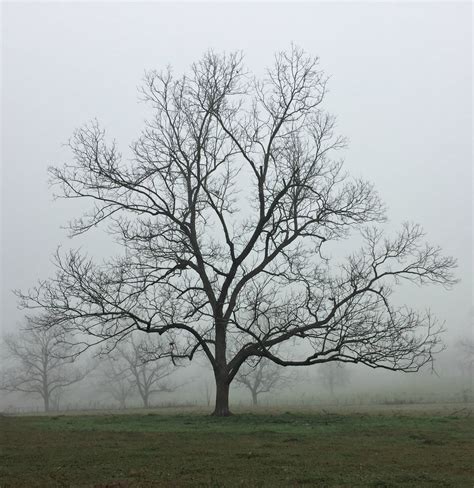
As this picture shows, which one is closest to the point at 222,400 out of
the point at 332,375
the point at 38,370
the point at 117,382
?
the point at 38,370

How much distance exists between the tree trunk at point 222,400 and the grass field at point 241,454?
3.51 m

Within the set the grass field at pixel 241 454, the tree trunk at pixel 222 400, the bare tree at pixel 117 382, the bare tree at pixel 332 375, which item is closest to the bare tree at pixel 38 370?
the bare tree at pixel 117 382

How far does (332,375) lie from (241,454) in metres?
71.0

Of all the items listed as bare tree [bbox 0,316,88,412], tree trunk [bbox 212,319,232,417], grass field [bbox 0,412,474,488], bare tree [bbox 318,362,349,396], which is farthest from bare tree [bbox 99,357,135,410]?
grass field [bbox 0,412,474,488]

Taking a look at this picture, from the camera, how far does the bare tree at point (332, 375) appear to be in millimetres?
79250

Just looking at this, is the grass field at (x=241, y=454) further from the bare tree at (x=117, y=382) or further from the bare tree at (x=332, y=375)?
the bare tree at (x=332, y=375)

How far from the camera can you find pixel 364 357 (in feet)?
69.2

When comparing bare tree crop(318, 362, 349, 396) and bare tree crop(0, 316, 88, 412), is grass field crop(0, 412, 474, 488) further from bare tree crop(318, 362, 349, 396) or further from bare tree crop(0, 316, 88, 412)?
bare tree crop(318, 362, 349, 396)

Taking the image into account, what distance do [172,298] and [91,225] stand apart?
5877 millimetres

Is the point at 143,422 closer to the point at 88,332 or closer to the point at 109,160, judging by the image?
the point at 88,332

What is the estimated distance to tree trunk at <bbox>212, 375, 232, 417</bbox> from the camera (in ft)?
73.8

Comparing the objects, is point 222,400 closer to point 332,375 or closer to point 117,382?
point 117,382

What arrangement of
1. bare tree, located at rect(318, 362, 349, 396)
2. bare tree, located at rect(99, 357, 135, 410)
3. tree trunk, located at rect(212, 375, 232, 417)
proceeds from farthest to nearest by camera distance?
bare tree, located at rect(318, 362, 349, 396) < bare tree, located at rect(99, 357, 135, 410) < tree trunk, located at rect(212, 375, 232, 417)

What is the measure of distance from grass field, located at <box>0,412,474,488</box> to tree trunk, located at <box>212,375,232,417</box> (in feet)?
11.5
